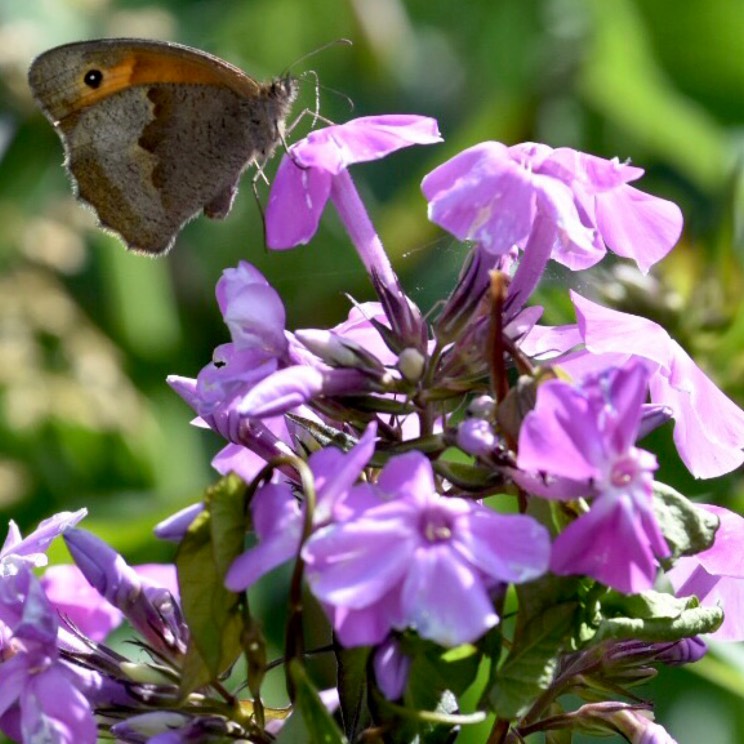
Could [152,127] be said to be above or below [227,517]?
above

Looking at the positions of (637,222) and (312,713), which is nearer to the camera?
→ (312,713)

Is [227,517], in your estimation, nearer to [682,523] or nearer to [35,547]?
[35,547]

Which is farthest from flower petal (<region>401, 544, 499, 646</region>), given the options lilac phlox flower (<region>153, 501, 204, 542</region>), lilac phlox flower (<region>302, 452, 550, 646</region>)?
lilac phlox flower (<region>153, 501, 204, 542</region>)

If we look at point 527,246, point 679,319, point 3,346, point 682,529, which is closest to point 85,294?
point 3,346

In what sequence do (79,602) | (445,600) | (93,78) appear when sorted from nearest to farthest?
(445,600), (79,602), (93,78)

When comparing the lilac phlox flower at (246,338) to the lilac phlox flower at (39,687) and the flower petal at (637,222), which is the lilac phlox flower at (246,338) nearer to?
the lilac phlox flower at (39,687)

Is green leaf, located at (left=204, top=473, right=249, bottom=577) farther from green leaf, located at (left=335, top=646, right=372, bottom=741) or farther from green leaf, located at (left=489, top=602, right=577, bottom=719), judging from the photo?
green leaf, located at (left=489, top=602, right=577, bottom=719)

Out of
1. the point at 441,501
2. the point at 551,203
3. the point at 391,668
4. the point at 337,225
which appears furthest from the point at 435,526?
the point at 337,225

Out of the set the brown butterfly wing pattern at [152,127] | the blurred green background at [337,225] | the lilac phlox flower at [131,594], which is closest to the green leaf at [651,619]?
the lilac phlox flower at [131,594]
